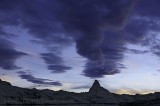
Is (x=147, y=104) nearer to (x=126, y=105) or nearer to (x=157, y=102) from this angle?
(x=157, y=102)

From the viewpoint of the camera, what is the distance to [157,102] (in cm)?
4241

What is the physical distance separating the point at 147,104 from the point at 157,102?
2.12 meters

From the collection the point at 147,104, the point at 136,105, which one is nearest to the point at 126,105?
the point at 136,105

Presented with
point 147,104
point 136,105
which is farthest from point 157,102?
point 136,105

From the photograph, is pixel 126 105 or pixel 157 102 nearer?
pixel 157 102

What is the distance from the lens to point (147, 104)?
145ft

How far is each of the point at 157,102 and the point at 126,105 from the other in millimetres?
9104

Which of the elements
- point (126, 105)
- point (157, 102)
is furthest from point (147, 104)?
point (126, 105)

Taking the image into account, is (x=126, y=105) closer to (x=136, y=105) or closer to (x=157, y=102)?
(x=136, y=105)

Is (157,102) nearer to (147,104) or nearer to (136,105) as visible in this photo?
(147,104)

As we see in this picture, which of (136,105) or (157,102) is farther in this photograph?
(136,105)

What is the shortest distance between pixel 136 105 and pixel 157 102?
5.86 m

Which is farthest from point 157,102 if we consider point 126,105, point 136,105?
point 126,105

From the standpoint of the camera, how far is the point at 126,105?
5084cm
